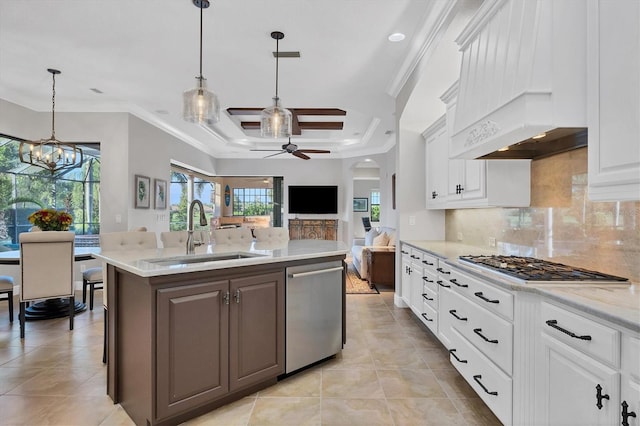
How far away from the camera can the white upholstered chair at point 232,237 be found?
320cm

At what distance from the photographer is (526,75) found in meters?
1.61

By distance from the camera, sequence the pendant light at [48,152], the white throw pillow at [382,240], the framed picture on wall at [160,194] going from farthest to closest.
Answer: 1. the framed picture on wall at [160,194]
2. the white throw pillow at [382,240]
3. the pendant light at [48,152]

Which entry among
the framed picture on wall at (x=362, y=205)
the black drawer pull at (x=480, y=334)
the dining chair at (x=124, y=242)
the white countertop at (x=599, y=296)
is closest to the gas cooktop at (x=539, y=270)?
the white countertop at (x=599, y=296)

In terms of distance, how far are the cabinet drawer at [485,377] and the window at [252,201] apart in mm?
8435

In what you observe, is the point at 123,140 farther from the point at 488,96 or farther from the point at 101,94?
the point at 488,96

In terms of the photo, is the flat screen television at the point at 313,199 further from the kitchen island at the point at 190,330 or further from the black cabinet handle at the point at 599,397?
the black cabinet handle at the point at 599,397

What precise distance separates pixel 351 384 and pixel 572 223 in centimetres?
180

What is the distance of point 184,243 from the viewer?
119 inches

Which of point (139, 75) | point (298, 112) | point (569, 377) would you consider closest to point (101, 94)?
point (139, 75)

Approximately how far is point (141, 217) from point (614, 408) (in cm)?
593

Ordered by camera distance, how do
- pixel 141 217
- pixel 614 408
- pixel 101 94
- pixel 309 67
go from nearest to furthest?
pixel 614 408 < pixel 309 67 < pixel 101 94 < pixel 141 217

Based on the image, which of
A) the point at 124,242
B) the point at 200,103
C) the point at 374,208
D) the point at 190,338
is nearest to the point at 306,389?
the point at 190,338

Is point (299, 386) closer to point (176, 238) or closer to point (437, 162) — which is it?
point (176, 238)

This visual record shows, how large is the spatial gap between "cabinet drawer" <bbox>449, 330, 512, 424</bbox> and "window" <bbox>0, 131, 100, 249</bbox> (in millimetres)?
5725
